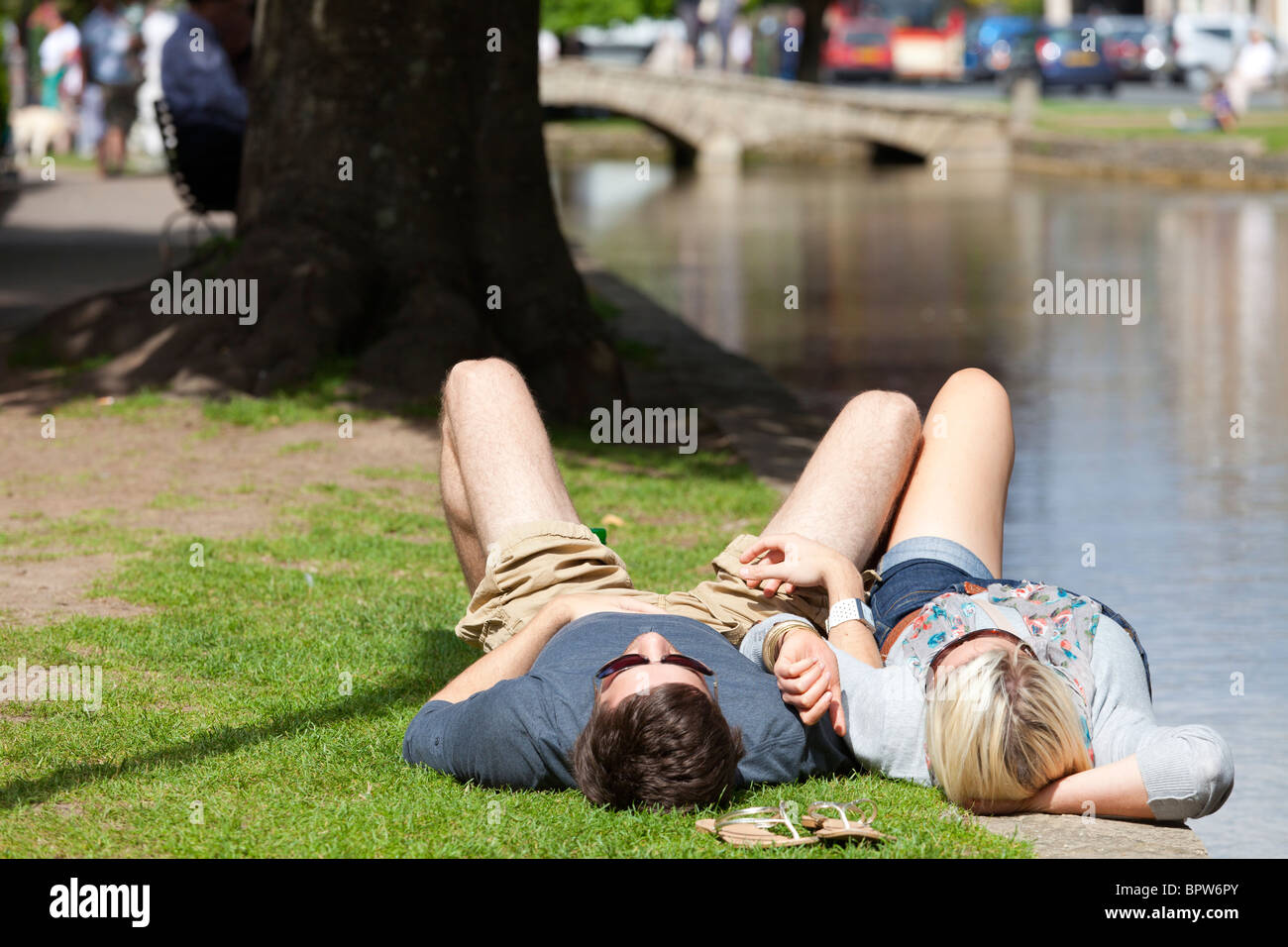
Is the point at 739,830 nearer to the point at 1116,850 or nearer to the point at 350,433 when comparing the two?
the point at 1116,850

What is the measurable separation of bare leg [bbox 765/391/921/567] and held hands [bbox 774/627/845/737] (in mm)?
610

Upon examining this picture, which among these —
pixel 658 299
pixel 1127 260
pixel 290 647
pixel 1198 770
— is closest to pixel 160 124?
pixel 658 299

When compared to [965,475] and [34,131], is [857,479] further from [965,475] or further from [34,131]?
[34,131]

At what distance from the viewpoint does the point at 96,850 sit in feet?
12.3

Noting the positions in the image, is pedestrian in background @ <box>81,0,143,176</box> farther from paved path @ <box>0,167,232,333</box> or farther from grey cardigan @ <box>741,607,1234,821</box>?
grey cardigan @ <box>741,607,1234,821</box>

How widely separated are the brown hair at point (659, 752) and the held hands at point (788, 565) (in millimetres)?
568

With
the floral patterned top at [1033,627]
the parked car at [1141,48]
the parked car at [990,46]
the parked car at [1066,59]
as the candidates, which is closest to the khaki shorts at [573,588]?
the floral patterned top at [1033,627]

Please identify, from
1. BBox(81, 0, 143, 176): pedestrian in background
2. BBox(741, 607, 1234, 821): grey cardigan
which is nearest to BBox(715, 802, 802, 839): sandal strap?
BBox(741, 607, 1234, 821): grey cardigan

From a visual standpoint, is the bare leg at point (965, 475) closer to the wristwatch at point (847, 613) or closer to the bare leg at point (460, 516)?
the wristwatch at point (847, 613)

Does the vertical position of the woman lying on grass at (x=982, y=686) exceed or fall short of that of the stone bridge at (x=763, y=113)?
it falls short

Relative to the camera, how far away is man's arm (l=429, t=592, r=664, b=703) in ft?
14.2

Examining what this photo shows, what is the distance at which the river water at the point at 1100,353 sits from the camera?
5.95 m

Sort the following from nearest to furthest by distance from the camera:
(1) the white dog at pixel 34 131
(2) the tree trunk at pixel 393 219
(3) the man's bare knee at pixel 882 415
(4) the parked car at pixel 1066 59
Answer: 1. (3) the man's bare knee at pixel 882 415
2. (2) the tree trunk at pixel 393 219
3. (1) the white dog at pixel 34 131
4. (4) the parked car at pixel 1066 59

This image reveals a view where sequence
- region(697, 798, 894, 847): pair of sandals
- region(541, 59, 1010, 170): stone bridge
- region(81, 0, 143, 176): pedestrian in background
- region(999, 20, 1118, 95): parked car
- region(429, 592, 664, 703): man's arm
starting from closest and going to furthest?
region(697, 798, 894, 847): pair of sandals → region(429, 592, 664, 703): man's arm → region(81, 0, 143, 176): pedestrian in background → region(541, 59, 1010, 170): stone bridge → region(999, 20, 1118, 95): parked car
